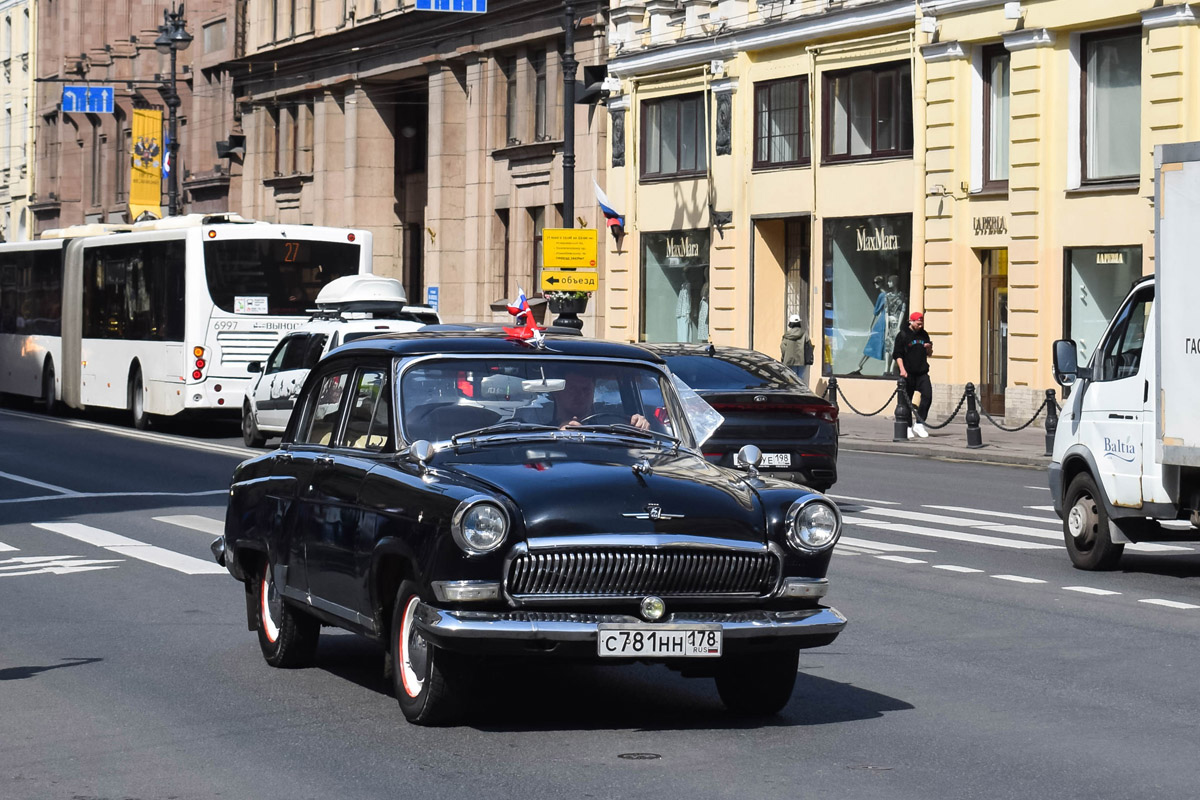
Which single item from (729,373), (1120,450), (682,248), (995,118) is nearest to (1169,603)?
(1120,450)

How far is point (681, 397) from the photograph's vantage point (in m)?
9.56

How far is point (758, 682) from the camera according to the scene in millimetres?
8656

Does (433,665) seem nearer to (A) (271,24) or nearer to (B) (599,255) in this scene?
(B) (599,255)

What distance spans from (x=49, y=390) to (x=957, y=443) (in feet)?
56.7

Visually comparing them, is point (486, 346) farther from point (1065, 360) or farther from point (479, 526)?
point (1065, 360)

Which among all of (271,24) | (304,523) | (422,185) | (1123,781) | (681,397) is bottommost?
(1123,781)

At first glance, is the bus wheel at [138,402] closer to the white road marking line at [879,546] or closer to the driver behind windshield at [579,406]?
the white road marking line at [879,546]

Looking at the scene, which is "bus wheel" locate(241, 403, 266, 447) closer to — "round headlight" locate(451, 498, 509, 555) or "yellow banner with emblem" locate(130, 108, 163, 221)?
"round headlight" locate(451, 498, 509, 555)

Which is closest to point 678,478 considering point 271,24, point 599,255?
point 599,255

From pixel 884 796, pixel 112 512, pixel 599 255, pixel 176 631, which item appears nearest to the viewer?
pixel 884 796

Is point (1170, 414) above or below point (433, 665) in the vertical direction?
above

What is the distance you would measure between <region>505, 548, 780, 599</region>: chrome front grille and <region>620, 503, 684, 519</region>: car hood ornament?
Result: 0.45 feet

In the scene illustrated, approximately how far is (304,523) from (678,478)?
1989 mm

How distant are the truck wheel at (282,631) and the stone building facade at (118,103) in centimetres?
5500
